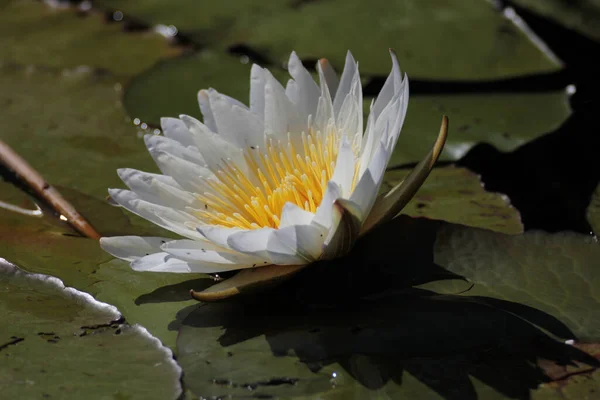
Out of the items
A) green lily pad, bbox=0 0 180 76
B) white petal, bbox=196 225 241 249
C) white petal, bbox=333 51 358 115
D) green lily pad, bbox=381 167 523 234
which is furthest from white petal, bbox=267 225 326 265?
green lily pad, bbox=0 0 180 76

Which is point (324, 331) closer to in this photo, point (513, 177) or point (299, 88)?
point (299, 88)

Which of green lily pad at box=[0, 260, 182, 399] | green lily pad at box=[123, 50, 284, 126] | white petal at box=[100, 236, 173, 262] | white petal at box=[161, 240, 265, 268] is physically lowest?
green lily pad at box=[0, 260, 182, 399]

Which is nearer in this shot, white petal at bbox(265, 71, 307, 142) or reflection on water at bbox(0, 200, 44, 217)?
white petal at bbox(265, 71, 307, 142)

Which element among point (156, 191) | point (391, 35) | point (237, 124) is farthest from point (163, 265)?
point (391, 35)

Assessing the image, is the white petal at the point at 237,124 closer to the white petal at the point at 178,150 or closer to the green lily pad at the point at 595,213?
the white petal at the point at 178,150

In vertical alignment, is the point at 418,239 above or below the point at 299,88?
below

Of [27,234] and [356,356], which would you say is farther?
[27,234]

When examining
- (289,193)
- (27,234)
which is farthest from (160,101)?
(289,193)

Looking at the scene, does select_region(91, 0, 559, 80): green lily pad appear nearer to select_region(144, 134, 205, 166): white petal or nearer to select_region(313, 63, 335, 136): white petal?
select_region(313, 63, 335, 136): white petal
